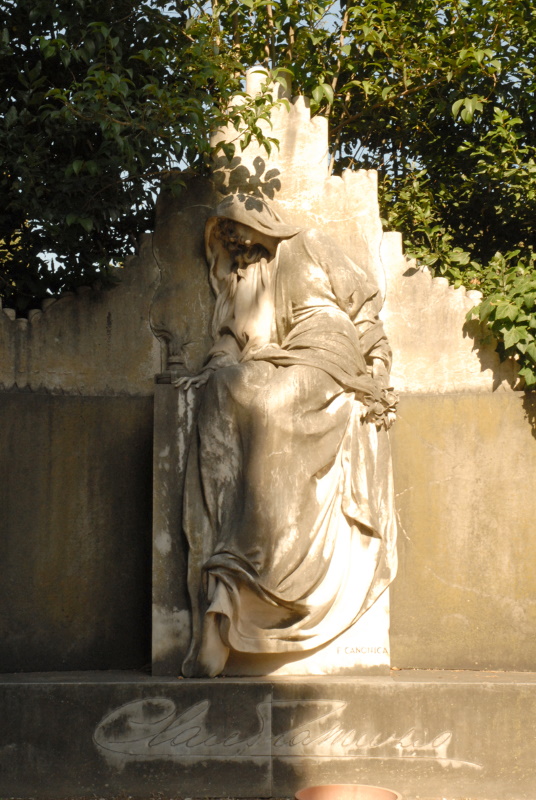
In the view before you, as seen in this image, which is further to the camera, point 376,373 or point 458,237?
point 458,237

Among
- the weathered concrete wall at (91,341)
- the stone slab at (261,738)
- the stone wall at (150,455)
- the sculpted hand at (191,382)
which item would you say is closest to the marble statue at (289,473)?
the sculpted hand at (191,382)

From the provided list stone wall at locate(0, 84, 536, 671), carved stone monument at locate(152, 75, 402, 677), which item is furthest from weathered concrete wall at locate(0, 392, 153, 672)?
carved stone monument at locate(152, 75, 402, 677)

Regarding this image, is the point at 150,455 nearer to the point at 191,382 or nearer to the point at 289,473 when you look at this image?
the point at 191,382

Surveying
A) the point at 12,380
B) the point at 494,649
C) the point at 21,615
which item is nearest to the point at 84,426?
the point at 12,380

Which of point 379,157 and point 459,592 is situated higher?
point 379,157

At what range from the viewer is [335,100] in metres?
8.84

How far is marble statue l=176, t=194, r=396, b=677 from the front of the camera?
632cm

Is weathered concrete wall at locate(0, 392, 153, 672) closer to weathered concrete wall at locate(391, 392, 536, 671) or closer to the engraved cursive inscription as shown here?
the engraved cursive inscription

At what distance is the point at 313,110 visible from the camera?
8.31m

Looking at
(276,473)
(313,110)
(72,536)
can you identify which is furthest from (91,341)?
(313,110)

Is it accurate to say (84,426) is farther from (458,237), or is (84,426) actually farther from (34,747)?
(458,237)

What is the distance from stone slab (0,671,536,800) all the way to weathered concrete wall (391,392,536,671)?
0.76m

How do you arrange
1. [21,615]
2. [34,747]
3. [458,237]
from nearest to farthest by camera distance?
[34,747] < [21,615] < [458,237]

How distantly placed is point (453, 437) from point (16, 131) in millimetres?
3331
